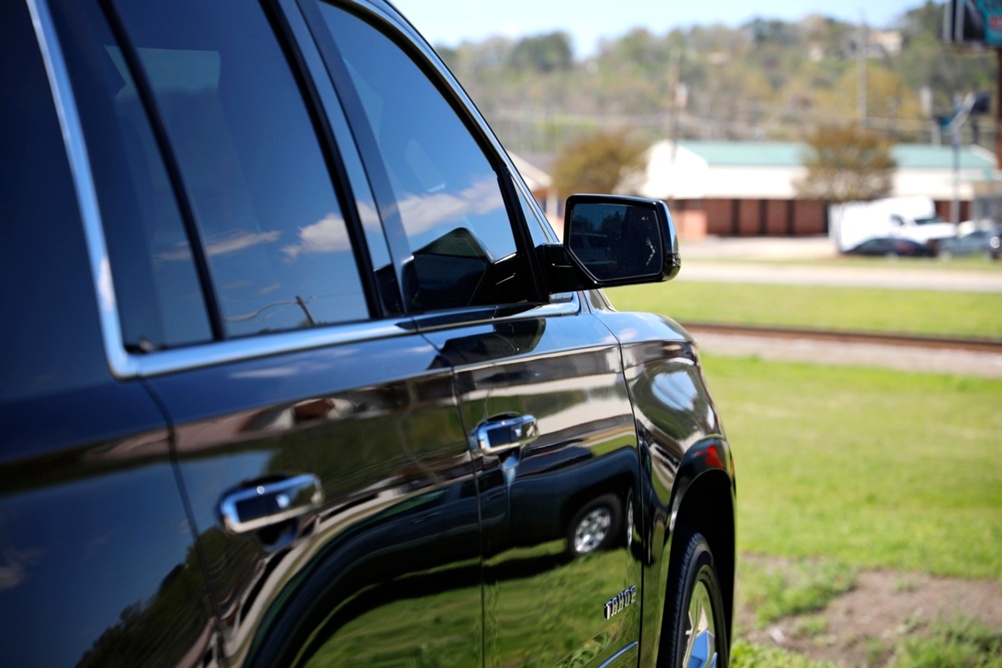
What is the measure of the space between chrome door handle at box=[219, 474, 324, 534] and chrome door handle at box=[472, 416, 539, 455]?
51 centimetres

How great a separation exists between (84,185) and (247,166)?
426mm

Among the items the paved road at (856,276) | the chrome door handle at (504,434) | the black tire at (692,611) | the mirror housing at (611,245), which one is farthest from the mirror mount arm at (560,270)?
the paved road at (856,276)

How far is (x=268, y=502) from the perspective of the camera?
1558 millimetres

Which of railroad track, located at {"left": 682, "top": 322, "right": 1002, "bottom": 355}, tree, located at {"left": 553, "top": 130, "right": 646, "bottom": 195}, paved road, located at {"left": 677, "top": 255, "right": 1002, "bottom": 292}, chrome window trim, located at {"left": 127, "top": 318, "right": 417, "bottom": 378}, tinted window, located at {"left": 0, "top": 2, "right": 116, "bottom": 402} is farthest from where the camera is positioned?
tree, located at {"left": 553, "top": 130, "right": 646, "bottom": 195}

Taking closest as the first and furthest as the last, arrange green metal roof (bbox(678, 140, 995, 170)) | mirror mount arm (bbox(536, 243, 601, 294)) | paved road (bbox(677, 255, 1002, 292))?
mirror mount arm (bbox(536, 243, 601, 294)) → paved road (bbox(677, 255, 1002, 292)) → green metal roof (bbox(678, 140, 995, 170))

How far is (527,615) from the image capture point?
90.2 inches

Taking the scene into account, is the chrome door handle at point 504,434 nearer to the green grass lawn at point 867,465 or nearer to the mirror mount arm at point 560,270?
the mirror mount arm at point 560,270

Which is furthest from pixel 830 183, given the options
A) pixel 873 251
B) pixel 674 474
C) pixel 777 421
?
pixel 674 474

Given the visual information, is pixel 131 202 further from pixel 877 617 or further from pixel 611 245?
pixel 877 617

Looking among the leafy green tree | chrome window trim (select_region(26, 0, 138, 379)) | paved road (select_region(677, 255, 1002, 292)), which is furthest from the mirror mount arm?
the leafy green tree

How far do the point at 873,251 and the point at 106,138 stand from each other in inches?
1982

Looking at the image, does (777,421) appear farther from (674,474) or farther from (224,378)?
(224,378)

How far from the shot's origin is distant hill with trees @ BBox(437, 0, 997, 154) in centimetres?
10462

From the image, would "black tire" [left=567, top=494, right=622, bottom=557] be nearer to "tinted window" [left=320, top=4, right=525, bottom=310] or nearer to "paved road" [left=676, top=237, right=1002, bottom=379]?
"tinted window" [left=320, top=4, right=525, bottom=310]
